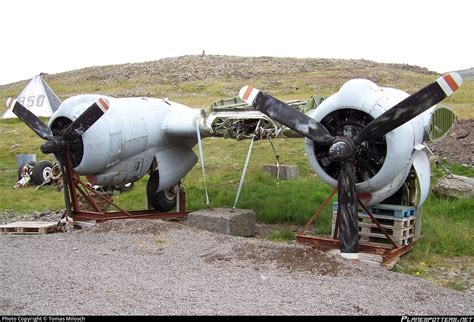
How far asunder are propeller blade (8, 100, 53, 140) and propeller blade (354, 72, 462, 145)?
6.98 meters

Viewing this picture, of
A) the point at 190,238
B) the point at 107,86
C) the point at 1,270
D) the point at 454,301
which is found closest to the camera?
the point at 454,301

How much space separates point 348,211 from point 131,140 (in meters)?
5.57

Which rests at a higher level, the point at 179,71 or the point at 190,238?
the point at 179,71

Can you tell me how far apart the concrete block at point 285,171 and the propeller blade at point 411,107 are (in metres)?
9.41

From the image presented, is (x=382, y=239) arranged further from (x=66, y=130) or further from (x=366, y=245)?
(x=66, y=130)

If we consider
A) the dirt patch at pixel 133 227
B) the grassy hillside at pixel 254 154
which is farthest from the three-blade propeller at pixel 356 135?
the dirt patch at pixel 133 227

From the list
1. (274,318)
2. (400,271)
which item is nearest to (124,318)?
(274,318)

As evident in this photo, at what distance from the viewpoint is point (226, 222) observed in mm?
11414

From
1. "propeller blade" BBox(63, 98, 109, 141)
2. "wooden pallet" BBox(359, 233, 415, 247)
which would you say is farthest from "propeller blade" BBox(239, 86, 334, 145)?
"propeller blade" BBox(63, 98, 109, 141)

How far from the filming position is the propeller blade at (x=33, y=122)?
39.4 feet

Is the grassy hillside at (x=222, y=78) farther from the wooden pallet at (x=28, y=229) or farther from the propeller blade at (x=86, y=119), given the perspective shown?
the propeller blade at (x=86, y=119)

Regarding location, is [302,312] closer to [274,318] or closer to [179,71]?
[274,318]

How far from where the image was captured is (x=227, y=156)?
2317 centimetres

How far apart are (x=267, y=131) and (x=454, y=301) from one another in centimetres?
590
